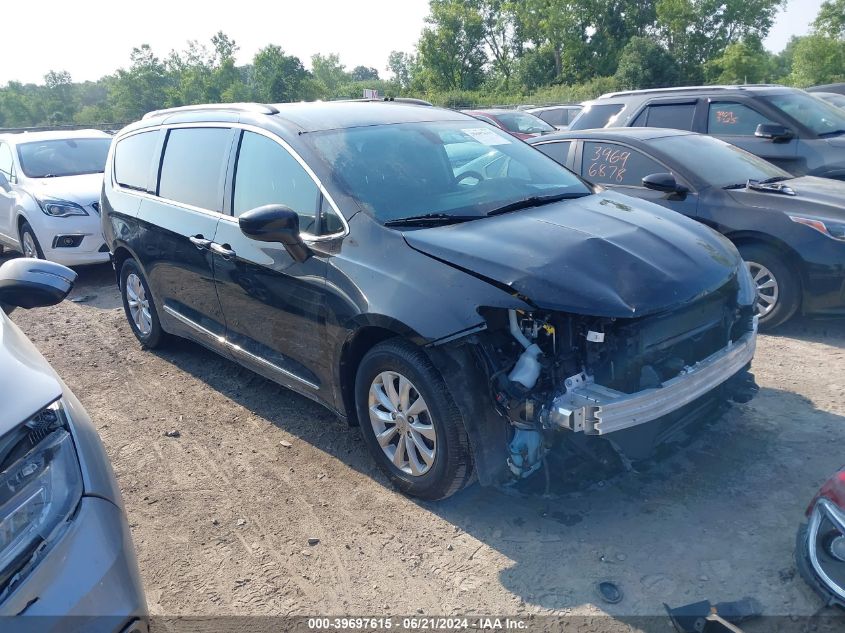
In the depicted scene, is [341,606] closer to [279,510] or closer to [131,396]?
[279,510]

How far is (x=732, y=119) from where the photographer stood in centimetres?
782

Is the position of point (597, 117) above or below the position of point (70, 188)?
above

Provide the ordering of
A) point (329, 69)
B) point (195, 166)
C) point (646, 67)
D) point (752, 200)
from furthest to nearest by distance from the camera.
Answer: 1. point (329, 69)
2. point (646, 67)
3. point (752, 200)
4. point (195, 166)

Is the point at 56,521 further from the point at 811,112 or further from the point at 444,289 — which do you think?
the point at 811,112

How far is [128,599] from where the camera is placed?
1.97m

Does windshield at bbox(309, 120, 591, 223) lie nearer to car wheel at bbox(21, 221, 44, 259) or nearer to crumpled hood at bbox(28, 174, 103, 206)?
crumpled hood at bbox(28, 174, 103, 206)

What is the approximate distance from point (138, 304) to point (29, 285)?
3393 mm

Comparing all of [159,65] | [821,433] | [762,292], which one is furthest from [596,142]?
[159,65]

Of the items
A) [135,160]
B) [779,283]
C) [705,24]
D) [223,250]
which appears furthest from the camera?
[705,24]

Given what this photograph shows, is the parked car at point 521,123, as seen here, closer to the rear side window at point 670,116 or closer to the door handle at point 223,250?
the rear side window at point 670,116

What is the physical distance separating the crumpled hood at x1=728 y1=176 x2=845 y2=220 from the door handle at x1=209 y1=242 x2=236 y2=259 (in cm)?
398

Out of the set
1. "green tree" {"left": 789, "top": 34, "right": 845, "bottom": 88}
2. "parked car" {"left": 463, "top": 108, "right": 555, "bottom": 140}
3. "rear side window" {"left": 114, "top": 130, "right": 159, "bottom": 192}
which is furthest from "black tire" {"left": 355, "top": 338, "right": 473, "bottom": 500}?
"green tree" {"left": 789, "top": 34, "right": 845, "bottom": 88}

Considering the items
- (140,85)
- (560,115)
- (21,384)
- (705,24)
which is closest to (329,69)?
(140,85)

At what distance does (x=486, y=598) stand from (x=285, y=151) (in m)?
2.61
